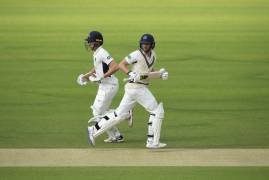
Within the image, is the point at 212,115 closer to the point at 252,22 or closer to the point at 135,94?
the point at 135,94

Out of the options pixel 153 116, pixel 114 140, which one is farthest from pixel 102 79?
pixel 153 116

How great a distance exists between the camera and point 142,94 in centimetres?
1471

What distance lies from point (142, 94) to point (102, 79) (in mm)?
1016

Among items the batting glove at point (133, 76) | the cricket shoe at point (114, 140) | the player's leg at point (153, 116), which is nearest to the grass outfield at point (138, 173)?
the player's leg at point (153, 116)

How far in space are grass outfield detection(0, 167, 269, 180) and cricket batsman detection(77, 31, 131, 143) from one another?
7.09 feet

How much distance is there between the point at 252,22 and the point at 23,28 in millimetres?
9001

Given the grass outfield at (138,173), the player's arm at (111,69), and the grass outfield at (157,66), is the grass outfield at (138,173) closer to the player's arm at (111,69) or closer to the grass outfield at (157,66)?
the grass outfield at (157,66)

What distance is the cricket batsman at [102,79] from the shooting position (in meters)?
15.3

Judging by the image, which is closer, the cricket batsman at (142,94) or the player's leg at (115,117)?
the cricket batsman at (142,94)

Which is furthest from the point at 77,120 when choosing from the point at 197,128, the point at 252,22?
the point at 252,22

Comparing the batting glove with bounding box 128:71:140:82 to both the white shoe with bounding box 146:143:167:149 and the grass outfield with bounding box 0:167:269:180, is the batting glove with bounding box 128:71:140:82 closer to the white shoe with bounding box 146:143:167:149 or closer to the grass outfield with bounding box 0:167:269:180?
the white shoe with bounding box 146:143:167:149

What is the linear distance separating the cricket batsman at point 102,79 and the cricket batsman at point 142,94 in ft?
1.72

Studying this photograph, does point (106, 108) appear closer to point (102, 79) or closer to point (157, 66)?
point (102, 79)

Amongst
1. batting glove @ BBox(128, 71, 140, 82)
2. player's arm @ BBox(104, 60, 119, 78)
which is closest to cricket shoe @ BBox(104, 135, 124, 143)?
player's arm @ BBox(104, 60, 119, 78)
